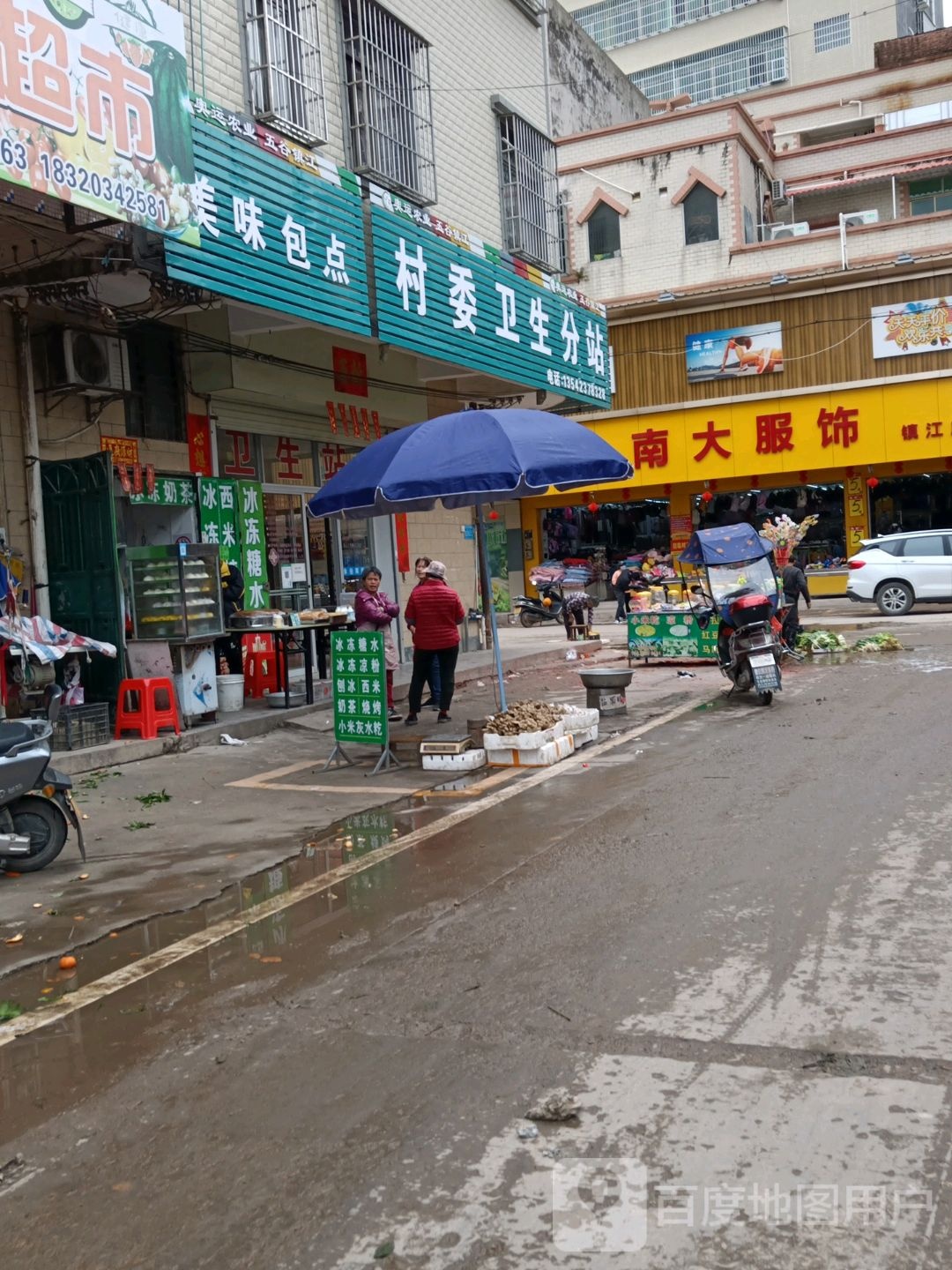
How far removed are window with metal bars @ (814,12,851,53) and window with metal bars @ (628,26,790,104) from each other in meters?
1.22

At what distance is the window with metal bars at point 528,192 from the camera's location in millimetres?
19484

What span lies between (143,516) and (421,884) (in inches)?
308

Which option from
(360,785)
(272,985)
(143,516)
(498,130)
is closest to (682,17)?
(498,130)

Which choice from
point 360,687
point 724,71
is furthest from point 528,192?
point 724,71

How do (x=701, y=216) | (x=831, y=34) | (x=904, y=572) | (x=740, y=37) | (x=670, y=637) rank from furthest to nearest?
(x=740, y=37)
(x=831, y=34)
(x=701, y=216)
(x=904, y=572)
(x=670, y=637)

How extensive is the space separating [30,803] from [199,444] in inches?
290

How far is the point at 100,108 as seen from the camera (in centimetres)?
893

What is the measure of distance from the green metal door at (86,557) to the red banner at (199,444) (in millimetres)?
2067

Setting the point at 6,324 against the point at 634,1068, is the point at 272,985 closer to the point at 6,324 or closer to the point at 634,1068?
the point at 634,1068

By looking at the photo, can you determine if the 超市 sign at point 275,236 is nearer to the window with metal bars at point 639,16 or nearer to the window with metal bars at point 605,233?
the window with metal bars at point 605,233

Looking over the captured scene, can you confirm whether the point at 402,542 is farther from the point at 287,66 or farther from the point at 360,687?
the point at 360,687

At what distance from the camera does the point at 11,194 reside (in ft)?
28.4

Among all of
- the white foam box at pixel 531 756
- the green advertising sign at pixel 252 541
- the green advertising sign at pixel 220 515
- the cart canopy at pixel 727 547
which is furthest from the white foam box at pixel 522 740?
the green advertising sign at pixel 252 541

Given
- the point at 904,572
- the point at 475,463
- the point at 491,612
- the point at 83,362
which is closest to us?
the point at 475,463
